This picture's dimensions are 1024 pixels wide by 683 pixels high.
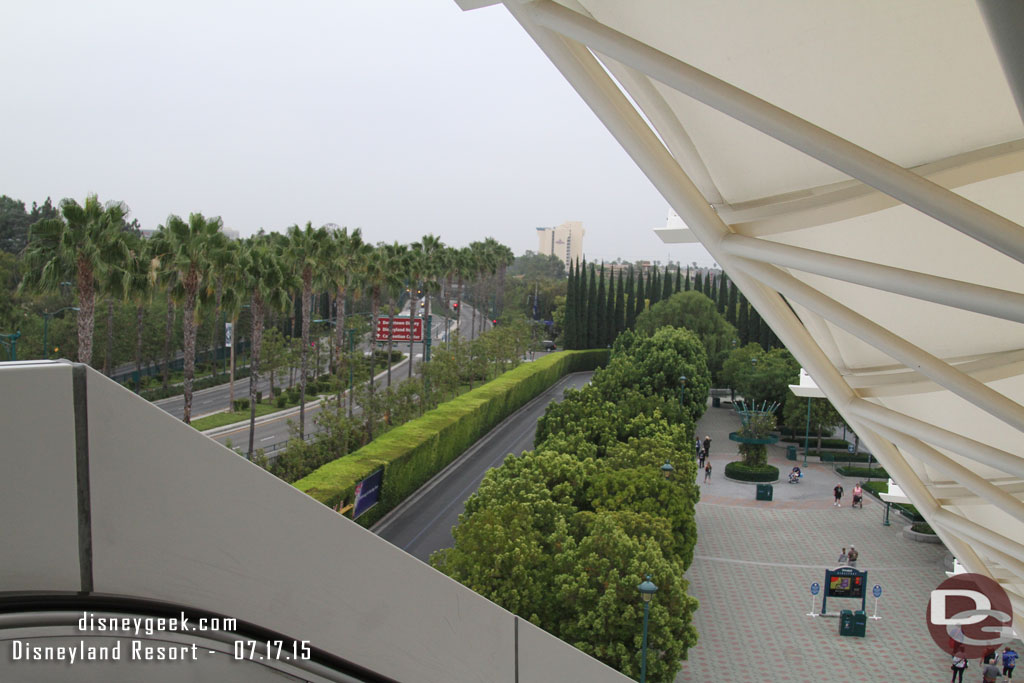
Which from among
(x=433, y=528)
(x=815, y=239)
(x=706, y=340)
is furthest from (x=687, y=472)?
(x=706, y=340)

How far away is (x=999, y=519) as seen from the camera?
360 inches

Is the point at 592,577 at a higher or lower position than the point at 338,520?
lower

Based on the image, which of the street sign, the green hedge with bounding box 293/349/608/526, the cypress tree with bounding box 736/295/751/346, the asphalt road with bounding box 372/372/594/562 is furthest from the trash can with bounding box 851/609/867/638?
the cypress tree with bounding box 736/295/751/346

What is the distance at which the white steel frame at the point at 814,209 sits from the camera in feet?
8.59

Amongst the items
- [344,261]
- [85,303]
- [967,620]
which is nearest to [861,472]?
[967,620]

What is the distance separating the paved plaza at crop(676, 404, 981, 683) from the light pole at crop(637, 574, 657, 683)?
4754mm

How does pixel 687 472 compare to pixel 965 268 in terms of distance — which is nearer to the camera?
pixel 965 268

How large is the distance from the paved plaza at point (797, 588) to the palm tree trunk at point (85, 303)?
18274 mm

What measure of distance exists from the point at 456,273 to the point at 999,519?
62645 mm

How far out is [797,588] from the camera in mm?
27156

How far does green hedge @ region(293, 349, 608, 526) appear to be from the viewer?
26.5m

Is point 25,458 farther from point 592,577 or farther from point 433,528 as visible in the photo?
point 433,528

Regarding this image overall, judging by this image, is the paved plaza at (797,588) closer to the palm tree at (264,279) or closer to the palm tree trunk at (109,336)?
the palm tree at (264,279)

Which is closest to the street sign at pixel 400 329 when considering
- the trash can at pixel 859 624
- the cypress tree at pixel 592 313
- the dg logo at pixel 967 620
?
→ the cypress tree at pixel 592 313
